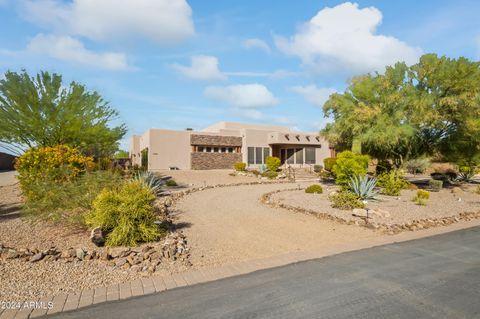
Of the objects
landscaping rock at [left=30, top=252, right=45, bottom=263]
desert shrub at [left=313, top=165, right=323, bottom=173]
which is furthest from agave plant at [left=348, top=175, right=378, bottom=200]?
desert shrub at [left=313, top=165, right=323, bottom=173]

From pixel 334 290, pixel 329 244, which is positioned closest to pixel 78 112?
pixel 329 244

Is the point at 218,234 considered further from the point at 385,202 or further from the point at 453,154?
the point at 453,154

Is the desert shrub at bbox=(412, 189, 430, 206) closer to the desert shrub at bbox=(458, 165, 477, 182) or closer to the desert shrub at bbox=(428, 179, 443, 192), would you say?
the desert shrub at bbox=(428, 179, 443, 192)

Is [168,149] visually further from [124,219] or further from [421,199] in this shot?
[124,219]

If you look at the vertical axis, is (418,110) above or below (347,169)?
above

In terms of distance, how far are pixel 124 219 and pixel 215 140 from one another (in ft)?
80.8

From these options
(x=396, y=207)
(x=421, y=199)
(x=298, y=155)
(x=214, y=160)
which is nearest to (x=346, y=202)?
(x=396, y=207)

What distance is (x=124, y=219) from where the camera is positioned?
652cm

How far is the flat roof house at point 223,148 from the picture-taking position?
28.2 m

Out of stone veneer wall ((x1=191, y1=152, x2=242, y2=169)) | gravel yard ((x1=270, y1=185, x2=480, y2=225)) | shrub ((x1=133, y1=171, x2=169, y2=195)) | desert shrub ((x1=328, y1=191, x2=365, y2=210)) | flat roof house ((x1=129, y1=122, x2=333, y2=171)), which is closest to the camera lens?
gravel yard ((x1=270, y1=185, x2=480, y2=225))

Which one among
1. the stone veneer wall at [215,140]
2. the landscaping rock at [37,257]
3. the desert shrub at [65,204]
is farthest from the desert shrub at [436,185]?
the landscaping rock at [37,257]

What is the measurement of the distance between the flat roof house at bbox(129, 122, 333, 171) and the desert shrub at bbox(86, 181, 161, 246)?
21.4 metres

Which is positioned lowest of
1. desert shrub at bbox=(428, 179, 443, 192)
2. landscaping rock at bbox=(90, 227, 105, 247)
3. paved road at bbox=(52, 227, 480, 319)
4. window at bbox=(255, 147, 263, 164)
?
paved road at bbox=(52, 227, 480, 319)

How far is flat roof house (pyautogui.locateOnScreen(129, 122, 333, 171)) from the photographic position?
28219 mm
